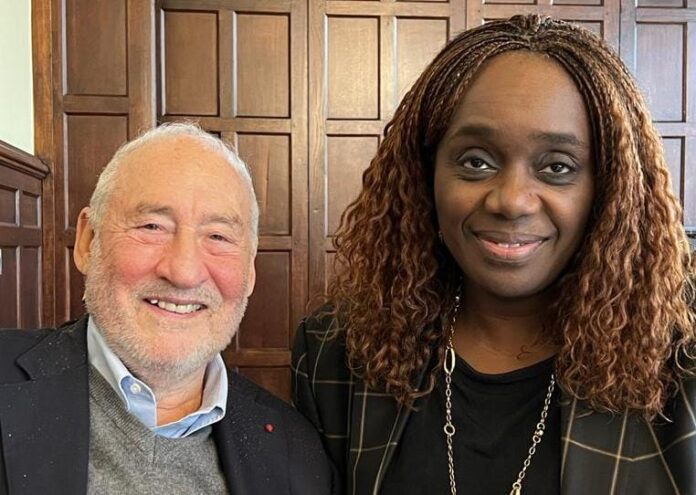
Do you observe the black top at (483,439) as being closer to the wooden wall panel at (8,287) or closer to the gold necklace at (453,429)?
the gold necklace at (453,429)

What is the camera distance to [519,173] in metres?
1.08

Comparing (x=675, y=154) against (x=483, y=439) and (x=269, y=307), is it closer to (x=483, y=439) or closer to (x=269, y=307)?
(x=269, y=307)

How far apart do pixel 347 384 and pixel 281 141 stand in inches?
103

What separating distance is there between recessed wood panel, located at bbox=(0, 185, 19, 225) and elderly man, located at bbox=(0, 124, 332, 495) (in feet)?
5.84

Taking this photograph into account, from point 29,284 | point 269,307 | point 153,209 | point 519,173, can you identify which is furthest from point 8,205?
point 519,173

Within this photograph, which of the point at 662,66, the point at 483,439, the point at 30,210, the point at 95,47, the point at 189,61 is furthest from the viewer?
the point at 662,66

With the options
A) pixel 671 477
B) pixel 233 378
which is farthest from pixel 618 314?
pixel 233 378

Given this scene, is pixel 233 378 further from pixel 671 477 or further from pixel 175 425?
pixel 671 477

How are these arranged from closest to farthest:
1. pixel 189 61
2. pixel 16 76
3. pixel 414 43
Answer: pixel 16 76, pixel 189 61, pixel 414 43

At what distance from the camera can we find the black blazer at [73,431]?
109 cm

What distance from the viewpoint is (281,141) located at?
3801 mm

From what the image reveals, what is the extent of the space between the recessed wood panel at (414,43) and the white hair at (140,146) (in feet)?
8.47

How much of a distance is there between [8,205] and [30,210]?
0.40m

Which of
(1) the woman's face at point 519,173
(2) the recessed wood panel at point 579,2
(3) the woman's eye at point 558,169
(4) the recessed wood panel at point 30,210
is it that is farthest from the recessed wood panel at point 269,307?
(3) the woman's eye at point 558,169
